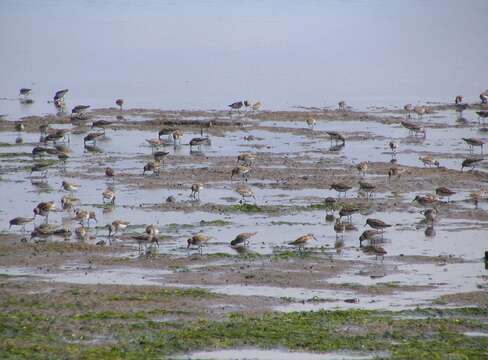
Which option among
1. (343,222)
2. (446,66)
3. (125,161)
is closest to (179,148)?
(125,161)

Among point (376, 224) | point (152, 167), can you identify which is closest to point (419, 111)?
point (152, 167)

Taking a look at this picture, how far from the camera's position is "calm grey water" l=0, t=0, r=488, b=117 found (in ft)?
181

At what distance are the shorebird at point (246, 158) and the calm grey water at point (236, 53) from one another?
1454cm

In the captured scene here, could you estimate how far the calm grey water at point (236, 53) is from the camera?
55031mm

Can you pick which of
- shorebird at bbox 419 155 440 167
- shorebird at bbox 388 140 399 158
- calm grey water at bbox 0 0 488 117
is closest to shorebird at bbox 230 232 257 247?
shorebird at bbox 419 155 440 167

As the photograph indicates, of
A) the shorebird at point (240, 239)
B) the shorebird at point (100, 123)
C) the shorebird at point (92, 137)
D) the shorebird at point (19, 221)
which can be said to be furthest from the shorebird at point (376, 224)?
the shorebird at point (100, 123)

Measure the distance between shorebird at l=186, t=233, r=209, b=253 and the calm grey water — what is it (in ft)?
76.2

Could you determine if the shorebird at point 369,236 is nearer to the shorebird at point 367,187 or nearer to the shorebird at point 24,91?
the shorebird at point 367,187

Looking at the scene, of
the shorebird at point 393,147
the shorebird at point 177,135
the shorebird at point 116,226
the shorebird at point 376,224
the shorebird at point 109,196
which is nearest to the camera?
the shorebird at point 116,226

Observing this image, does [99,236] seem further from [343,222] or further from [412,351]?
[412,351]

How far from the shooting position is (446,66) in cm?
6900

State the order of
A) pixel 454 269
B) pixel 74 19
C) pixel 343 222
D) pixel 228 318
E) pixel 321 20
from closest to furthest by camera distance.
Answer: pixel 228 318 < pixel 454 269 < pixel 343 222 < pixel 74 19 < pixel 321 20

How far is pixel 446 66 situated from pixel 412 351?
178 ft

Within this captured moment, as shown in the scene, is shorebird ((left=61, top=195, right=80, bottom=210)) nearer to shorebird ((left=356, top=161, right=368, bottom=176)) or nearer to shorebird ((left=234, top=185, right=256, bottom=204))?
shorebird ((left=234, top=185, right=256, bottom=204))
